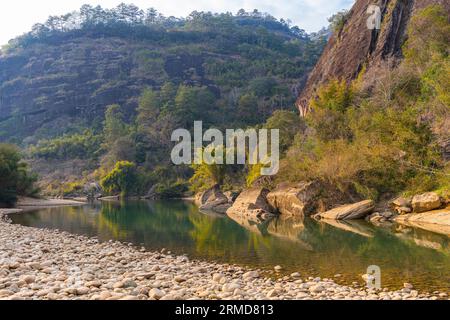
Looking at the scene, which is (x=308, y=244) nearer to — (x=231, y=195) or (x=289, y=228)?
(x=289, y=228)

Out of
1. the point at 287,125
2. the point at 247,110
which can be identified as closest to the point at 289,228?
the point at 287,125

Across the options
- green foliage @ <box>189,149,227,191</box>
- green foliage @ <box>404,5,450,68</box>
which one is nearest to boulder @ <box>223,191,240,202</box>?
green foliage @ <box>189,149,227,191</box>

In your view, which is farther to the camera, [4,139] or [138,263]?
[4,139]

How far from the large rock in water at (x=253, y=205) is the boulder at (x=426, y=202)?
9.44 m

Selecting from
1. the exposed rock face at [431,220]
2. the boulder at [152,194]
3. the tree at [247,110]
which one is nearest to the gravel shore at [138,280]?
the exposed rock face at [431,220]

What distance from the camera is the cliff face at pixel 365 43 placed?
130 ft

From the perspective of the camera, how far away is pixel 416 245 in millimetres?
15242

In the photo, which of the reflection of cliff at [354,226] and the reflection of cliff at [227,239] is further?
the reflection of cliff at [354,226]

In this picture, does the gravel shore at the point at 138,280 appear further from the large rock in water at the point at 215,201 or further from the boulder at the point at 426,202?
the large rock in water at the point at 215,201

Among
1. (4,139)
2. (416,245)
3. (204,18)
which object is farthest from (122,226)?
(204,18)

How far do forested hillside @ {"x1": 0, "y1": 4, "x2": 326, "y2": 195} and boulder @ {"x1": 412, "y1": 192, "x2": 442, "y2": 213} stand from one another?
4121 centimetres
